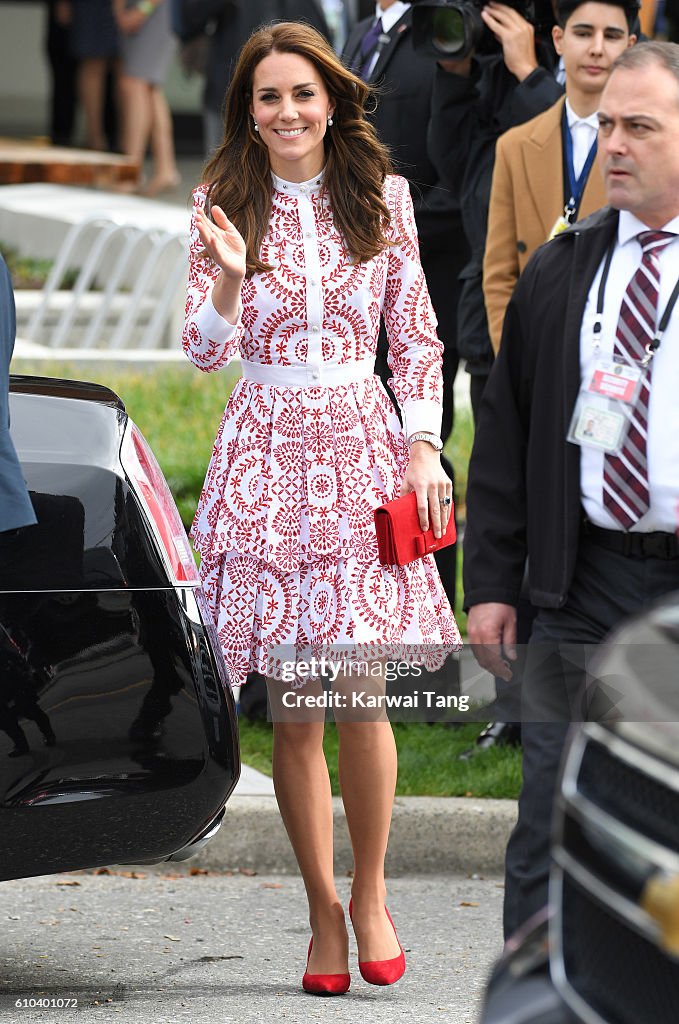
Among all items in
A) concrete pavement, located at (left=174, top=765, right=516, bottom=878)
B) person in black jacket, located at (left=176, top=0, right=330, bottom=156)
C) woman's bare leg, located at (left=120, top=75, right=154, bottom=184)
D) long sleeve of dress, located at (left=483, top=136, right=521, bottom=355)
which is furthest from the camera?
woman's bare leg, located at (left=120, top=75, right=154, bottom=184)

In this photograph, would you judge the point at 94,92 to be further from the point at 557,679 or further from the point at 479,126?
the point at 557,679

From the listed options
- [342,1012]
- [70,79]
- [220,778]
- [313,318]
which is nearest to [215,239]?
[313,318]

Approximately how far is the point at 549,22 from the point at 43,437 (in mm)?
2962

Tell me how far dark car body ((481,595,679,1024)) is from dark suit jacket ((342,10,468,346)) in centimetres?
363

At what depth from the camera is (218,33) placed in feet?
32.3

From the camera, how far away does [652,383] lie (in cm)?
358

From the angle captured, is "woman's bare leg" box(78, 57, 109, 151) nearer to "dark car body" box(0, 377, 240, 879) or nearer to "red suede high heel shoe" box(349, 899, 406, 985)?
"red suede high heel shoe" box(349, 899, 406, 985)

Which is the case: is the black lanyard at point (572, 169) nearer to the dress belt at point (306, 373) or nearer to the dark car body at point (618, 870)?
the dress belt at point (306, 373)

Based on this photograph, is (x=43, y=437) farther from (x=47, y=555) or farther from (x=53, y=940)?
(x=53, y=940)

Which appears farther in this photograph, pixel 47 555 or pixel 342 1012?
pixel 342 1012

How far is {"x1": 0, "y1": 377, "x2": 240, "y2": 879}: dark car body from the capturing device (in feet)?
11.6

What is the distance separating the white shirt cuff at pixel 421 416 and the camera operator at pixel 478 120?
142 cm

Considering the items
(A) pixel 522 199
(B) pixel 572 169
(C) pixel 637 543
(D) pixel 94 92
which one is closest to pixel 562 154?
(B) pixel 572 169

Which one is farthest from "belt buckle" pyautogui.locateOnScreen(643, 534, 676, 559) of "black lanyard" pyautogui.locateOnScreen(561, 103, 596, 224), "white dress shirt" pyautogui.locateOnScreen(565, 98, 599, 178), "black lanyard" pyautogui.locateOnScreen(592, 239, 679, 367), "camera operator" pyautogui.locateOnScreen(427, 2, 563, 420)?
"camera operator" pyautogui.locateOnScreen(427, 2, 563, 420)
